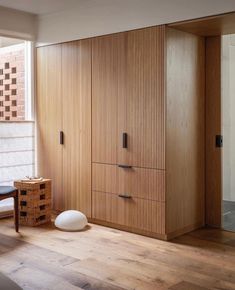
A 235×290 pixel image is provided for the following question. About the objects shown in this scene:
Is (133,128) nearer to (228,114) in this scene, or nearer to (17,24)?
(228,114)

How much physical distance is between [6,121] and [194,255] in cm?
269

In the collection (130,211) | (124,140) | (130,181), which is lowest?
(130,211)

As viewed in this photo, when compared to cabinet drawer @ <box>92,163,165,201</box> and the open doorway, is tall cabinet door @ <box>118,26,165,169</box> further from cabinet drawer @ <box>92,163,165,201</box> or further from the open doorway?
the open doorway

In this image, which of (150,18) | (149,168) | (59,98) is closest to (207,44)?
(150,18)

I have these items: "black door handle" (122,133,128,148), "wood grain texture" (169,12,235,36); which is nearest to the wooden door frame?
"wood grain texture" (169,12,235,36)

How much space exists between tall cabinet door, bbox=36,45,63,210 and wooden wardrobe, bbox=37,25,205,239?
2cm

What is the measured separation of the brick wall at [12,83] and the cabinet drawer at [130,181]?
128 centimetres

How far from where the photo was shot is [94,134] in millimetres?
4520

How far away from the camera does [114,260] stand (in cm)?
343

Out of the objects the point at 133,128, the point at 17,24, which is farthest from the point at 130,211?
the point at 17,24

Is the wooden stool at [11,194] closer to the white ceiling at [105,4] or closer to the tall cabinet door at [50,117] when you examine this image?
the tall cabinet door at [50,117]

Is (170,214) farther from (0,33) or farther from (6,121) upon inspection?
(0,33)

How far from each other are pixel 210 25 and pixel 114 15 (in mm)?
1001

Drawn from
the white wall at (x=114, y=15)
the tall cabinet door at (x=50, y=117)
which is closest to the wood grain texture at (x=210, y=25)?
the white wall at (x=114, y=15)
